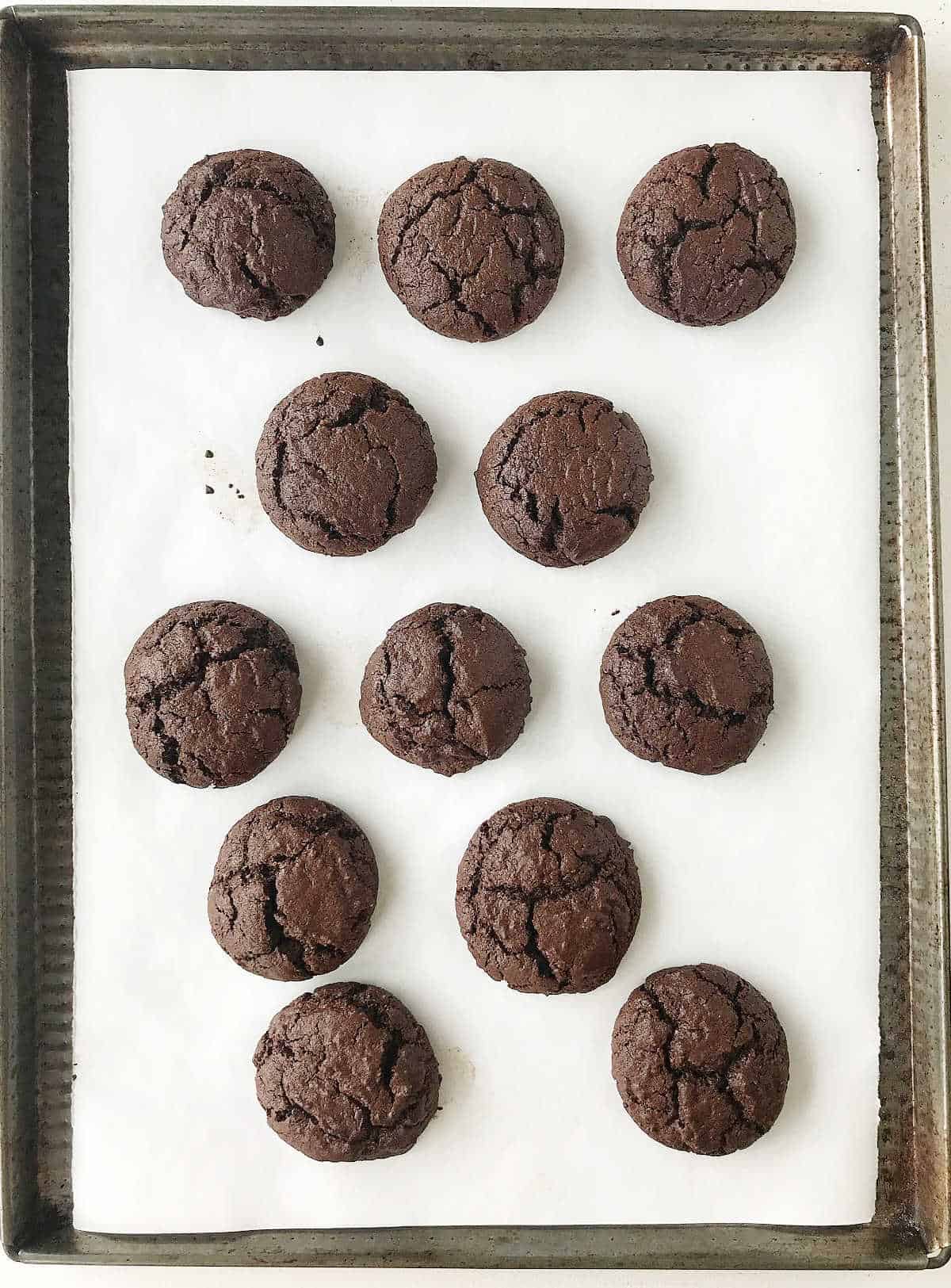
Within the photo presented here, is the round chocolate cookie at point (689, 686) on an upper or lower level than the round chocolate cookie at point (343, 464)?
lower

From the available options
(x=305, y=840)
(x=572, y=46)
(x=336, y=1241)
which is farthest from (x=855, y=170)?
(x=336, y=1241)

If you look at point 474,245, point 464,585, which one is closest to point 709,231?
point 474,245

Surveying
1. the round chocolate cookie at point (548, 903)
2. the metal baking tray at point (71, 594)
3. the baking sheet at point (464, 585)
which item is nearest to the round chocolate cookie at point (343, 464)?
the baking sheet at point (464, 585)

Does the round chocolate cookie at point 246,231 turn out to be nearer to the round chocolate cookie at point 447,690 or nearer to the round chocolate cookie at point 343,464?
the round chocolate cookie at point 343,464

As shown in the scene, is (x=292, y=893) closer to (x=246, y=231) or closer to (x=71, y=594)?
(x=71, y=594)

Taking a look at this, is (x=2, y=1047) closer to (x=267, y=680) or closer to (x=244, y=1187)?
(x=244, y=1187)

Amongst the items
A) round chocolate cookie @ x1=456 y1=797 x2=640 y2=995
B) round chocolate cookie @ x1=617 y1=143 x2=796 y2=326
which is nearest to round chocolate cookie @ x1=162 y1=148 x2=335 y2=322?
round chocolate cookie @ x1=617 y1=143 x2=796 y2=326
